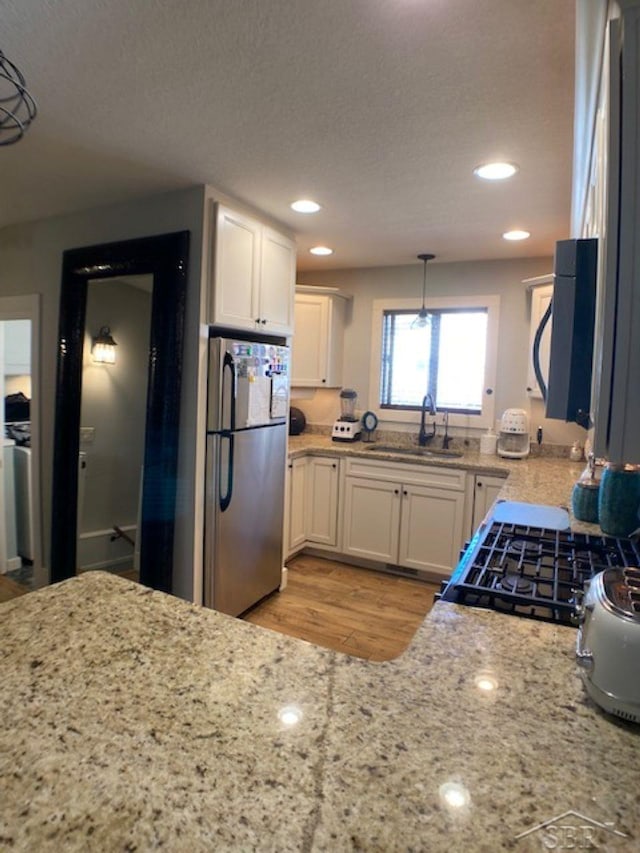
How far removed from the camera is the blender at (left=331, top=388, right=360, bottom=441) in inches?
164

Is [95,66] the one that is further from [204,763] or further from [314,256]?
[314,256]

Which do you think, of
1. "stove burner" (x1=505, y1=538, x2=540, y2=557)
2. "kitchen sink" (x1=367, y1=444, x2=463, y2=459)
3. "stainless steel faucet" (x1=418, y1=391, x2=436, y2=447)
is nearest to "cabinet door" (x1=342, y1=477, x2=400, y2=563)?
"kitchen sink" (x1=367, y1=444, x2=463, y2=459)

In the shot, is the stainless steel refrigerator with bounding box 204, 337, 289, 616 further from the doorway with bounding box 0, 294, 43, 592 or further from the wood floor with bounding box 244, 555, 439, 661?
the doorway with bounding box 0, 294, 43, 592

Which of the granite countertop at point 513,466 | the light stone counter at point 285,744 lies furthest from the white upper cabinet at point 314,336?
the light stone counter at point 285,744

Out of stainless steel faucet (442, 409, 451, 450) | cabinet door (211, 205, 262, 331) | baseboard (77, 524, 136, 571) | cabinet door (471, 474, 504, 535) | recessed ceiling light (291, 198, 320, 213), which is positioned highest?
recessed ceiling light (291, 198, 320, 213)

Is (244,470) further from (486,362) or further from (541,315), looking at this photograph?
(541,315)

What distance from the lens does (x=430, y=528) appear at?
356 cm

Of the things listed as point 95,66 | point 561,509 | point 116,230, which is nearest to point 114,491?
point 116,230

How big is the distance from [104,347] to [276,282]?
1.13 meters

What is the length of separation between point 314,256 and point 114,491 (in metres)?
2.29

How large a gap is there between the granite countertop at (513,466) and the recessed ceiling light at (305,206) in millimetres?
1624

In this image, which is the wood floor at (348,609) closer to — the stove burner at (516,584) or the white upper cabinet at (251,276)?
the stove burner at (516,584)

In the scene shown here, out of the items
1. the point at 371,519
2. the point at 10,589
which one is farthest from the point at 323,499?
the point at 10,589

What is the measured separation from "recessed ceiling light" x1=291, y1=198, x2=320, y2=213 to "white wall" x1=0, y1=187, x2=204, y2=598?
1.69 ft
